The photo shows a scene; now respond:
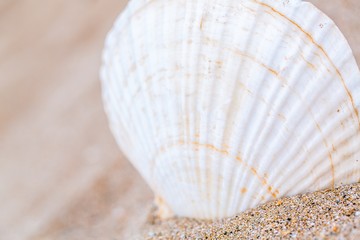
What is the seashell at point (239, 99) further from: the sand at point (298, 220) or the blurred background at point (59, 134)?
the blurred background at point (59, 134)

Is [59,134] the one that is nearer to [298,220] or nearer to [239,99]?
[239,99]

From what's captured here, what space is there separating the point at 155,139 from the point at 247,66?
443mm

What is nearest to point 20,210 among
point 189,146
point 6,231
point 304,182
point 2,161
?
point 6,231

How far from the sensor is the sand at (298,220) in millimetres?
1234

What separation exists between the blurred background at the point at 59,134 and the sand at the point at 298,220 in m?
0.57

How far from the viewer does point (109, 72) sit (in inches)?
76.2

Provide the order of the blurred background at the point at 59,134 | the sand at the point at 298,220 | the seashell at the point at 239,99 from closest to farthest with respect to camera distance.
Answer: the sand at the point at 298,220, the seashell at the point at 239,99, the blurred background at the point at 59,134

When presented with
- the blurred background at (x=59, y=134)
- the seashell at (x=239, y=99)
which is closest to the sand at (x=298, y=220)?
the seashell at (x=239, y=99)

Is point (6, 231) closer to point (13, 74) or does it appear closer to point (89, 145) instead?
point (89, 145)

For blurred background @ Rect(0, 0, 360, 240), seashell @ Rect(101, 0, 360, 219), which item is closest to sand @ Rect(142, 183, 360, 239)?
seashell @ Rect(101, 0, 360, 219)

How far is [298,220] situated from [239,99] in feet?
1.29

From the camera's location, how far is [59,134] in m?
2.90

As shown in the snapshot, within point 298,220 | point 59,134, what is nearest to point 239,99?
point 298,220

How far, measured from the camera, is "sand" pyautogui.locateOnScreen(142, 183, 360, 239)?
1234 mm
